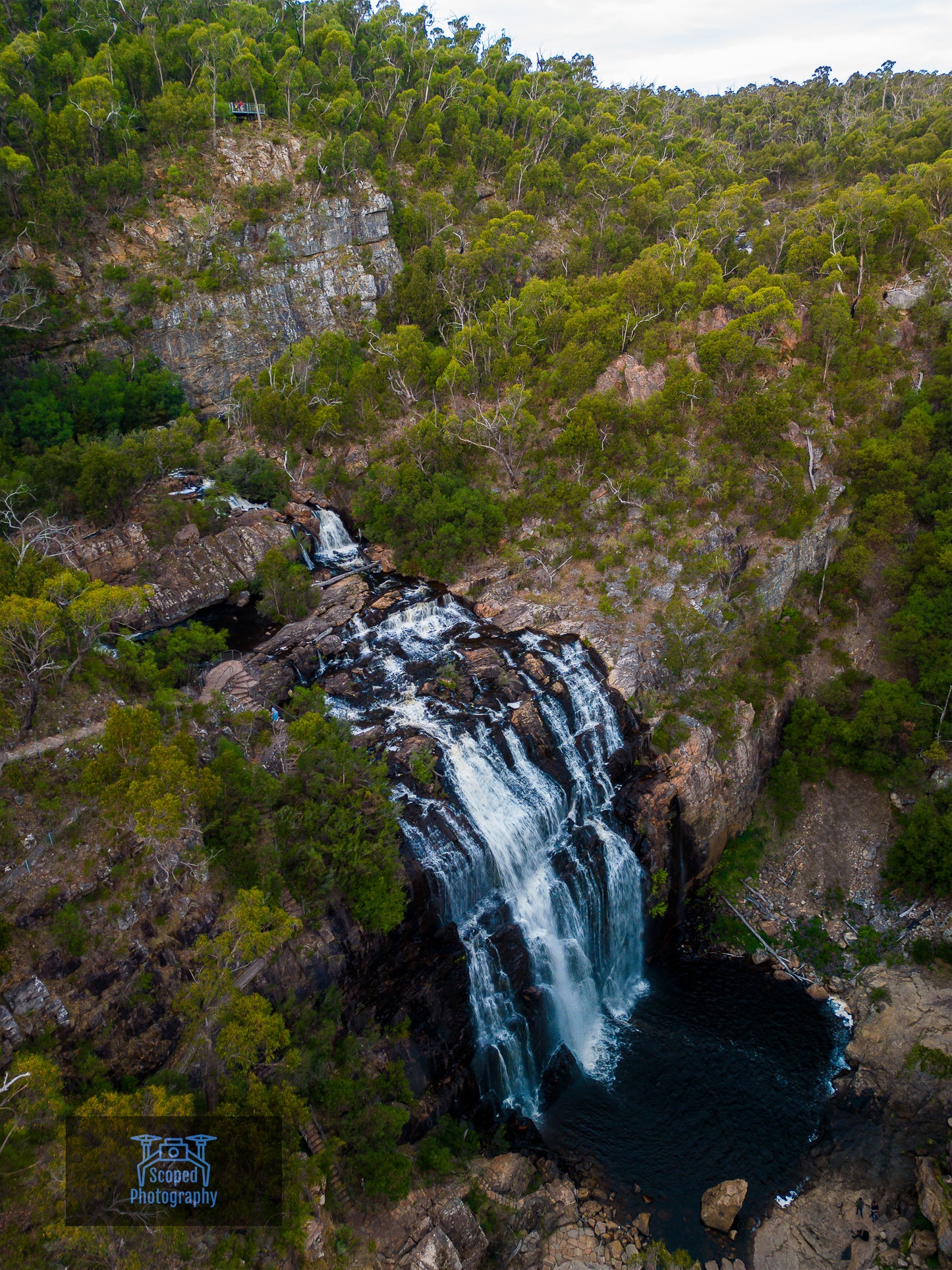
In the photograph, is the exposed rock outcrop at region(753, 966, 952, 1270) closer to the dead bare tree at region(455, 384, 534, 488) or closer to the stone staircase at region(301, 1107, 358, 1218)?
the stone staircase at region(301, 1107, 358, 1218)

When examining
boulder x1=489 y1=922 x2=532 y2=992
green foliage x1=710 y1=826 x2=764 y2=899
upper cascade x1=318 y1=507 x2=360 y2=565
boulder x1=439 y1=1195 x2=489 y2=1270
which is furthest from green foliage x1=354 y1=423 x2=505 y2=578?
boulder x1=439 y1=1195 x2=489 y2=1270

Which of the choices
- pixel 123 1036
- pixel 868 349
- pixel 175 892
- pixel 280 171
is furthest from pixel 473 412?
pixel 123 1036

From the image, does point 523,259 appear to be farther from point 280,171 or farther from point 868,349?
point 868,349

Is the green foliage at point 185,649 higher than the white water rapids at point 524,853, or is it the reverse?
the green foliage at point 185,649

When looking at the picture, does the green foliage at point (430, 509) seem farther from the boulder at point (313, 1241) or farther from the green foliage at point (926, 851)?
the boulder at point (313, 1241)

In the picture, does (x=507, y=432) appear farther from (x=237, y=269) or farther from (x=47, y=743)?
(x=47, y=743)

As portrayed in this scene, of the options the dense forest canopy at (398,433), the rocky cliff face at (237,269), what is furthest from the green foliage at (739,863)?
the rocky cliff face at (237,269)
